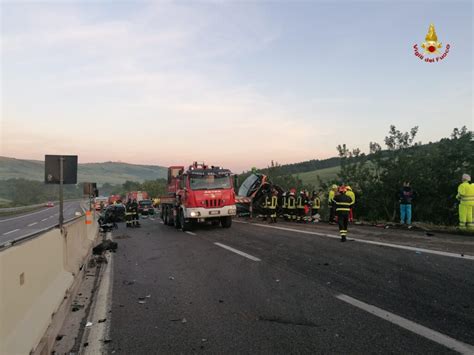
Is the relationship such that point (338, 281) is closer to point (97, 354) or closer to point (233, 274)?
point (233, 274)

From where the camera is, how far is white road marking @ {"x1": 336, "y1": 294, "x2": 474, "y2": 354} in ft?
11.9

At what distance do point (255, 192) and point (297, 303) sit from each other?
57.6ft

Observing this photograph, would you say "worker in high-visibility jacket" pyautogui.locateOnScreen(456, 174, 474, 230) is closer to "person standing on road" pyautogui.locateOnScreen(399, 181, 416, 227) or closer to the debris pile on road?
"person standing on road" pyautogui.locateOnScreen(399, 181, 416, 227)

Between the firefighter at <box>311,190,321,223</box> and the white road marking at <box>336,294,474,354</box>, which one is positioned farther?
the firefighter at <box>311,190,321,223</box>

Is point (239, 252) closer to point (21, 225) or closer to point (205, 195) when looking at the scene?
point (205, 195)

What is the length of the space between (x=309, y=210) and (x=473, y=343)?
16289 millimetres

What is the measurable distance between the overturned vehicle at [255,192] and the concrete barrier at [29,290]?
1712 cm

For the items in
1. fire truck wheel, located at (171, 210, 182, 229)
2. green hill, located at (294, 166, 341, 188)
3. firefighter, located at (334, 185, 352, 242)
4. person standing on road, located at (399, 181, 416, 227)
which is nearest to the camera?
firefighter, located at (334, 185, 352, 242)

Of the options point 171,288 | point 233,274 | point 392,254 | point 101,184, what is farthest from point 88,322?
point 101,184

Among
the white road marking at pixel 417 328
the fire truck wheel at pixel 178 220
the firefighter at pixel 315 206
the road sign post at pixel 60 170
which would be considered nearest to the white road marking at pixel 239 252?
the white road marking at pixel 417 328

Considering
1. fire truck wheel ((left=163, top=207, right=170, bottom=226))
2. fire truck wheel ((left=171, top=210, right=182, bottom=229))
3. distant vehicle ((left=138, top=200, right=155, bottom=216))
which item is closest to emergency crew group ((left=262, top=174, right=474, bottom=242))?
fire truck wheel ((left=171, top=210, right=182, bottom=229))

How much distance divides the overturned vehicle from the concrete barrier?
17119 millimetres

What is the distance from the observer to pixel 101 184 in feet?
634

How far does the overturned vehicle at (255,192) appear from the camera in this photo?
890 inches
